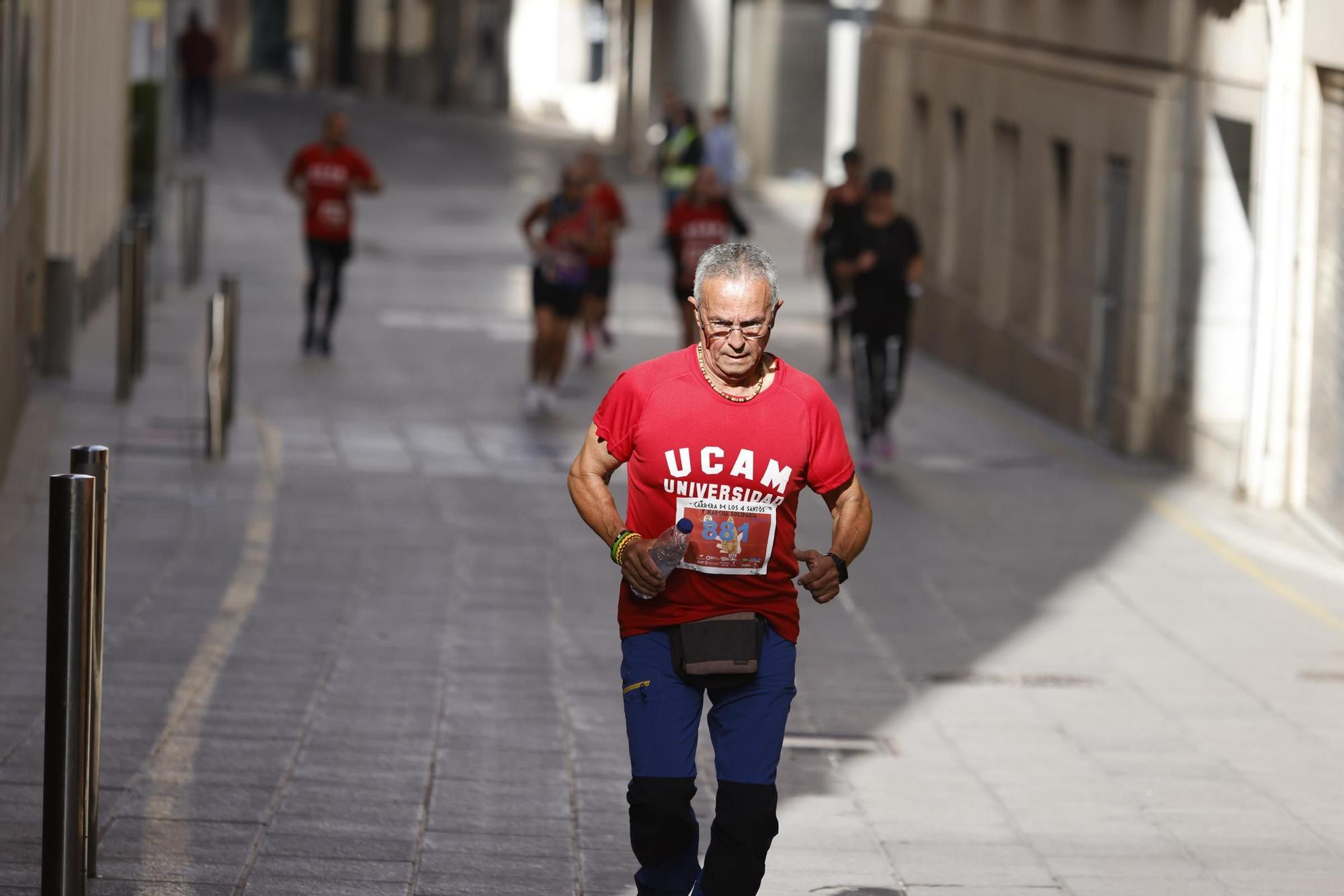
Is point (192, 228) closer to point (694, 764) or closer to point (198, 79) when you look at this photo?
point (198, 79)

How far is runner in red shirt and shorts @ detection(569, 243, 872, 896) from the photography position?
555cm

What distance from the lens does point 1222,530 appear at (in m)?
14.1

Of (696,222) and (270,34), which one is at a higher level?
(270,34)

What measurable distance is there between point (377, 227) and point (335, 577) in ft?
72.8

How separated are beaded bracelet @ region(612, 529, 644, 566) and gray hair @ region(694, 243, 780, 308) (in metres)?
0.55

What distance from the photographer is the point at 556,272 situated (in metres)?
17.6

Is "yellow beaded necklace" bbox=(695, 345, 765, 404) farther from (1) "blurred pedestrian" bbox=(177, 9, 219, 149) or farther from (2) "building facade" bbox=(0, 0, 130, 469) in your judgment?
(1) "blurred pedestrian" bbox=(177, 9, 219, 149)

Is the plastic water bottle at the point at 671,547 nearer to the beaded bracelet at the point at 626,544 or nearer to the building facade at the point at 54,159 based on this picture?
the beaded bracelet at the point at 626,544

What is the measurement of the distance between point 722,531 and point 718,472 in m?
0.13

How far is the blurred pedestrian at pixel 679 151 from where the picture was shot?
3238cm

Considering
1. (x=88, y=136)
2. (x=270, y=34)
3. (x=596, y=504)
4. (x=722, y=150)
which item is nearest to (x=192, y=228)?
(x=88, y=136)

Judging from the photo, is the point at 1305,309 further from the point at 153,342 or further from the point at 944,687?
the point at 153,342

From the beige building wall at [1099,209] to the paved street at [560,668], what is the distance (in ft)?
2.55

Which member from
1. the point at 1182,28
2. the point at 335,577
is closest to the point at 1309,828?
the point at 335,577
